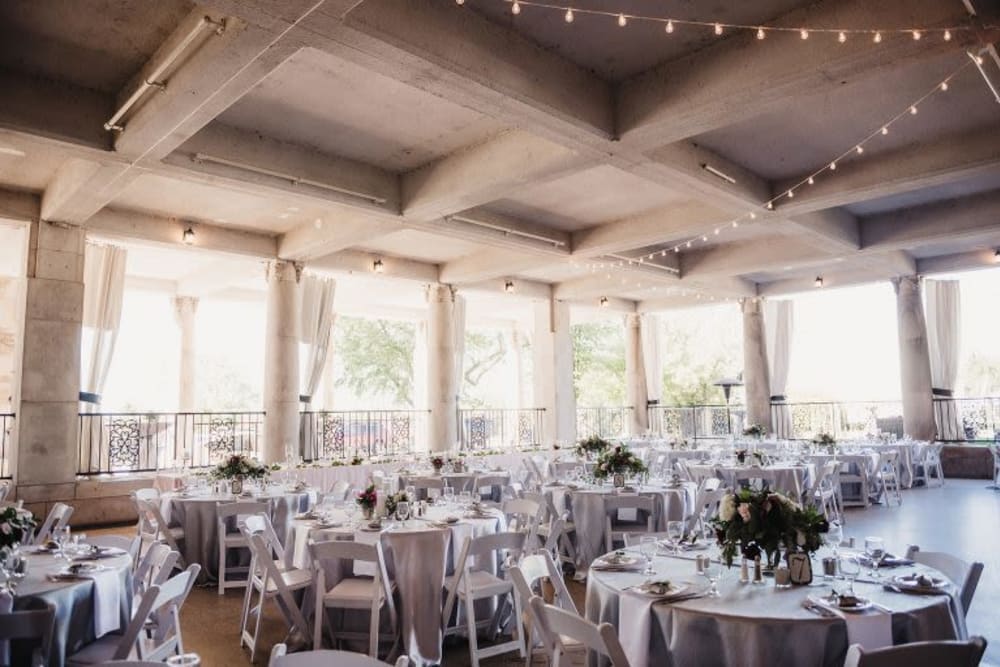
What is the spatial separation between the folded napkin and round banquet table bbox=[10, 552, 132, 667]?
10.8ft

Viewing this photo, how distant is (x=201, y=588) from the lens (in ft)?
20.4

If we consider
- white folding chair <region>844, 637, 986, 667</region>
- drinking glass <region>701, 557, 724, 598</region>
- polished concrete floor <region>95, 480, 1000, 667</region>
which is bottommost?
polished concrete floor <region>95, 480, 1000, 667</region>

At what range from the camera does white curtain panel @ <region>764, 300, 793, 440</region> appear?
1588cm

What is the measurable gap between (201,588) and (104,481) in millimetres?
3725

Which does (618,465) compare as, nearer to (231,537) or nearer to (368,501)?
(368,501)

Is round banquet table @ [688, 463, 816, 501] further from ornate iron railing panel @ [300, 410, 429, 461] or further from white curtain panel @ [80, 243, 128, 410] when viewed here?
white curtain panel @ [80, 243, 128, 410]

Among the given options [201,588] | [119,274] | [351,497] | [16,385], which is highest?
[119,274]

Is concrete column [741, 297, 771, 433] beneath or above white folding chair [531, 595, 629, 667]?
above

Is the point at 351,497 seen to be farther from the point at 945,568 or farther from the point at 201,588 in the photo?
the point at 945,568

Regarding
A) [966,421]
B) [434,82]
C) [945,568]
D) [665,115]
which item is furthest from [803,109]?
[966,421]

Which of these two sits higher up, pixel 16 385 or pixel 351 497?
pixel 16 385

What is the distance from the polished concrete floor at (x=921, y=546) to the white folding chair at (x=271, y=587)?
0.10 meters

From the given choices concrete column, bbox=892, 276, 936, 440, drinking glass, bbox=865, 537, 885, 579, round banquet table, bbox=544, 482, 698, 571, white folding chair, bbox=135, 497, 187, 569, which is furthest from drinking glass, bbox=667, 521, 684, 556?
concrete column, bbox=892, 276, 936, 440

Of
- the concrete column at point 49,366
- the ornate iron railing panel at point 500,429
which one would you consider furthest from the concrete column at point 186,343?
the concrete column at point 49,366
